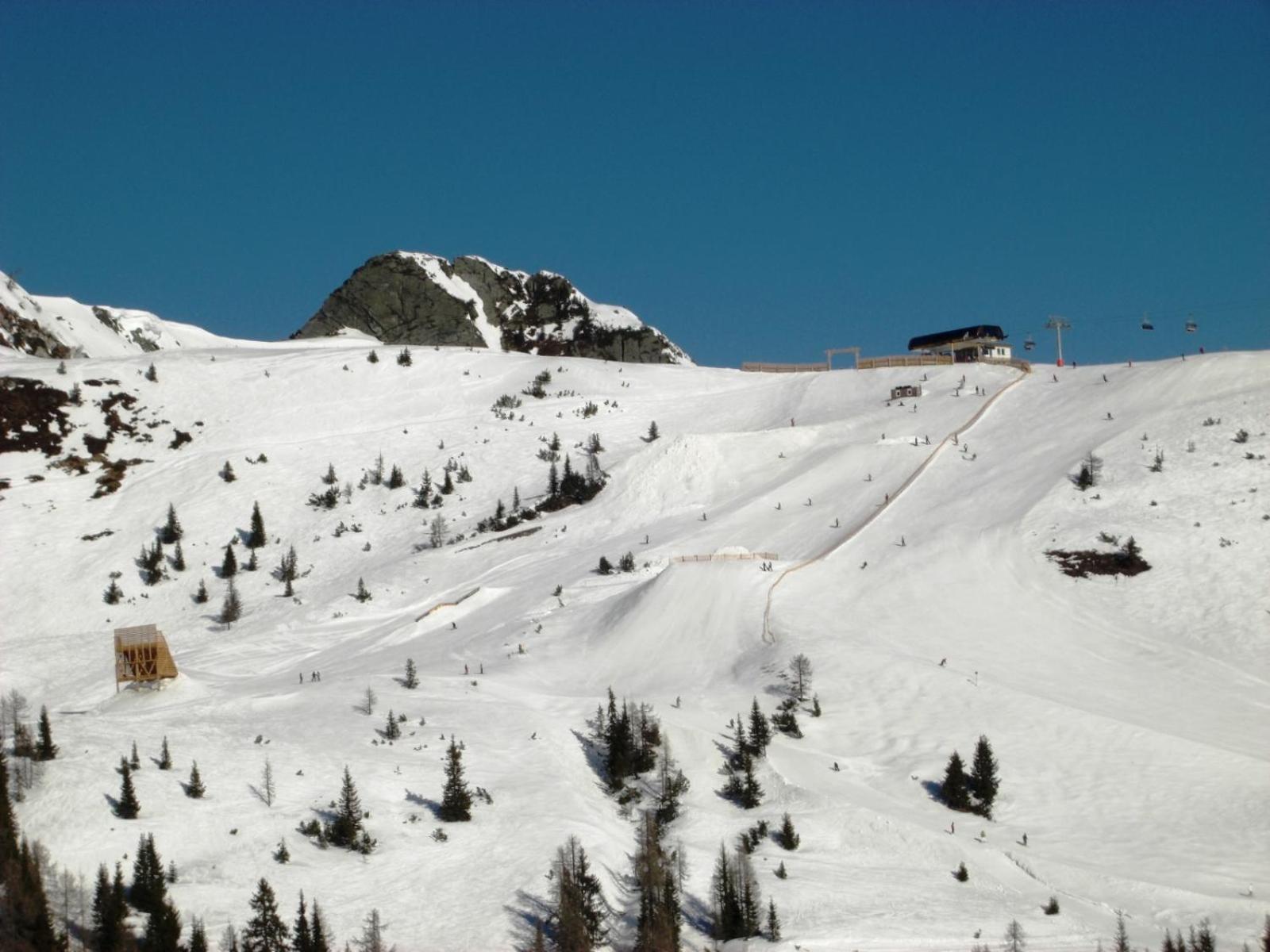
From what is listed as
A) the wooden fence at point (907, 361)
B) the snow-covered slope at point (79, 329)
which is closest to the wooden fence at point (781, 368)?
the wooden fence at point (907, 361)

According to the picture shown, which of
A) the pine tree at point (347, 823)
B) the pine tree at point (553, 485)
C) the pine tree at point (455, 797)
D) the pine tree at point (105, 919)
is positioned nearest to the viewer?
the pine tree at point (105, 919)

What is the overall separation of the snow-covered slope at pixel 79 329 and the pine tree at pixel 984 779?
8896 cm

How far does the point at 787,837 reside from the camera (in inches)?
1404

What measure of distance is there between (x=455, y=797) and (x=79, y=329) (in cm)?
11331

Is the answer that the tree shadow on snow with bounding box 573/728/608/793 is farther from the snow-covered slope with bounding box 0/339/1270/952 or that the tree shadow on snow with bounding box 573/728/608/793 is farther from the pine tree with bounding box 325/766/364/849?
the pine tree with bounding box 325/766/364/849

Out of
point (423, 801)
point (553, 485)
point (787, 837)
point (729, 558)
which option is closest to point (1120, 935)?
point (787, 837)

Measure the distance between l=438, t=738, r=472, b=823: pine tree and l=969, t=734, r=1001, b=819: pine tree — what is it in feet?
47.2

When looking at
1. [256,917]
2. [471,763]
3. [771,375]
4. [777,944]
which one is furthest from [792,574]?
[771,375]

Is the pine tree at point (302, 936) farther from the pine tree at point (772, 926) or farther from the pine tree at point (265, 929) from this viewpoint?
the pine tree at point (772, 926)

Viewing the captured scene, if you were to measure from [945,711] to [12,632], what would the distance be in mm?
43588

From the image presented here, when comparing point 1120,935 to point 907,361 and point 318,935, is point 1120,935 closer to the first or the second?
point 318,935

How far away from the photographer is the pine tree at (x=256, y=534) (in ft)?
233

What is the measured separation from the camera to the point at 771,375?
98812 millimetres

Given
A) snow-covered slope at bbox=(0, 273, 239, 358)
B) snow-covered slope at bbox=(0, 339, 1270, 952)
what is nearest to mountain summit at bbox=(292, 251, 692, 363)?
snow-covered slope at bbox=(0, 273, 239, 358)
